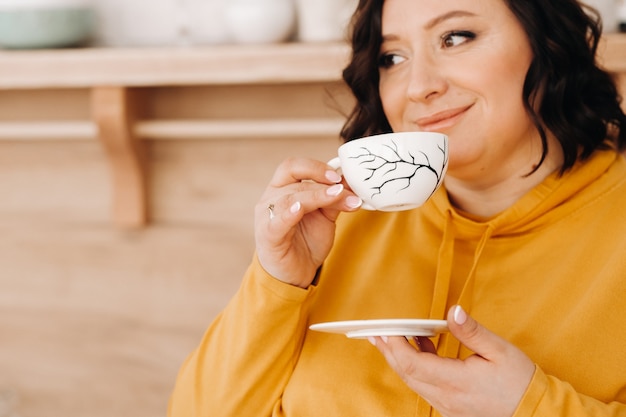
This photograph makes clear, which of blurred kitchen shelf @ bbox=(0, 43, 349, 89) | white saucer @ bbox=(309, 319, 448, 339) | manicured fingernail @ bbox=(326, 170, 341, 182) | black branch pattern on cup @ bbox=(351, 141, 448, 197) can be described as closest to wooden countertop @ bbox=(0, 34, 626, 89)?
blurred kitchen shelf @ bbox=(0, 43, 349, 89)

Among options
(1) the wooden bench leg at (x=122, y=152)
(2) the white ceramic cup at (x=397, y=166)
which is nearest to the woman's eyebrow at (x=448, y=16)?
(2) the white ceramic cup at (x=397, y=166)

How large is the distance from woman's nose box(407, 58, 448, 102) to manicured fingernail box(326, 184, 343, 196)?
0.18m

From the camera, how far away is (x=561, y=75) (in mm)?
1220

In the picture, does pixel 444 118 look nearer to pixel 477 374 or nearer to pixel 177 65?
pixel 477 374

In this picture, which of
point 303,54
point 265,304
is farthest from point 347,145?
point 303,54

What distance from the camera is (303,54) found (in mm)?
1608

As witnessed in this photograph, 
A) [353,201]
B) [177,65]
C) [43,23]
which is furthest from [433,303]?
[43,23]

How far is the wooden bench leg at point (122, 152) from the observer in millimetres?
1744

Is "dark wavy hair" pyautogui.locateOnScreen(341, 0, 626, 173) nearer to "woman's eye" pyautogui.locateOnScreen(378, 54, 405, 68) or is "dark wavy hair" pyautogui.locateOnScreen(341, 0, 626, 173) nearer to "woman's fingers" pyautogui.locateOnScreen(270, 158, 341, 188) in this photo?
"woman's eye" pyautogui.locateOnScreen(378, 54, 405, 68)

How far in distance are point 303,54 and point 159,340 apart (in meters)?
0.81

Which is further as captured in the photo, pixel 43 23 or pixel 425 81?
pixel 43 23

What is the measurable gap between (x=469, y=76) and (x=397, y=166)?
225 millimetres

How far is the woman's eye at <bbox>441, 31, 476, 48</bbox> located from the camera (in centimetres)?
119

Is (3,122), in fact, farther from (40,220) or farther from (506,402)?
(506,402)
